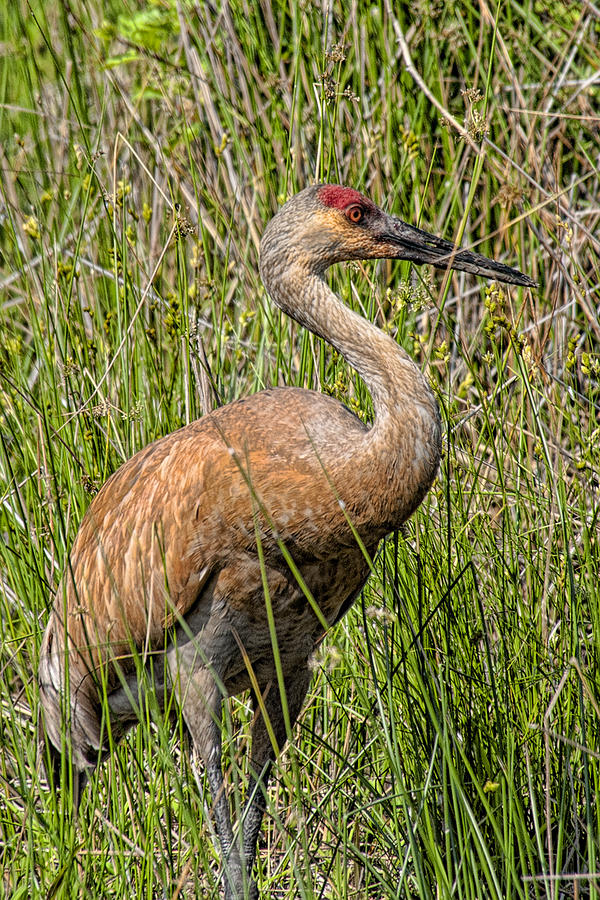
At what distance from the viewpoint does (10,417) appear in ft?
12.1

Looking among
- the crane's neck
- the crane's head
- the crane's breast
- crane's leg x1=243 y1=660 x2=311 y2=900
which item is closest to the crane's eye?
the crane's head

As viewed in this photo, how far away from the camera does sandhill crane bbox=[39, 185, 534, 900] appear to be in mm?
2650

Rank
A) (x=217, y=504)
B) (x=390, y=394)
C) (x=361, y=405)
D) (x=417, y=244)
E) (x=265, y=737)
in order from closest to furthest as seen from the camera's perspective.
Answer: (x=390, y=394)
(x=217, y=504)
(x=417, y=244)
(x=265, y=737)
(x=361, y=405)

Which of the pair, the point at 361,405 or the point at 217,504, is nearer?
the point at 217,504

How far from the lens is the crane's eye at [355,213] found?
2.89 m

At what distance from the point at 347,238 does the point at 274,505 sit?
0.74m

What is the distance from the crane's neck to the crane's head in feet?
0.38

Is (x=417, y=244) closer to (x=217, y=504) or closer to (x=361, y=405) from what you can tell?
(x=361, y=405)

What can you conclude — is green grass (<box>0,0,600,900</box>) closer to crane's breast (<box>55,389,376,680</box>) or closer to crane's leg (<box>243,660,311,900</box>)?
crane's leg (<box>243,660,311,900</box>)

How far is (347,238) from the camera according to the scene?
9.51ft

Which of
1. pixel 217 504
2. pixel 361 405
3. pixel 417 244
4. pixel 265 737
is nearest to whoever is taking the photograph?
pixel 217 504

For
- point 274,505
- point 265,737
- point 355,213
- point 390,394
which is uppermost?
point 355,213

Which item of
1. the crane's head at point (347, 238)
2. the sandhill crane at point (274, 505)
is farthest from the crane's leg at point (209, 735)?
the crane's head at point (347, 238)

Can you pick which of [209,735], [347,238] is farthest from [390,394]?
[209,735]
